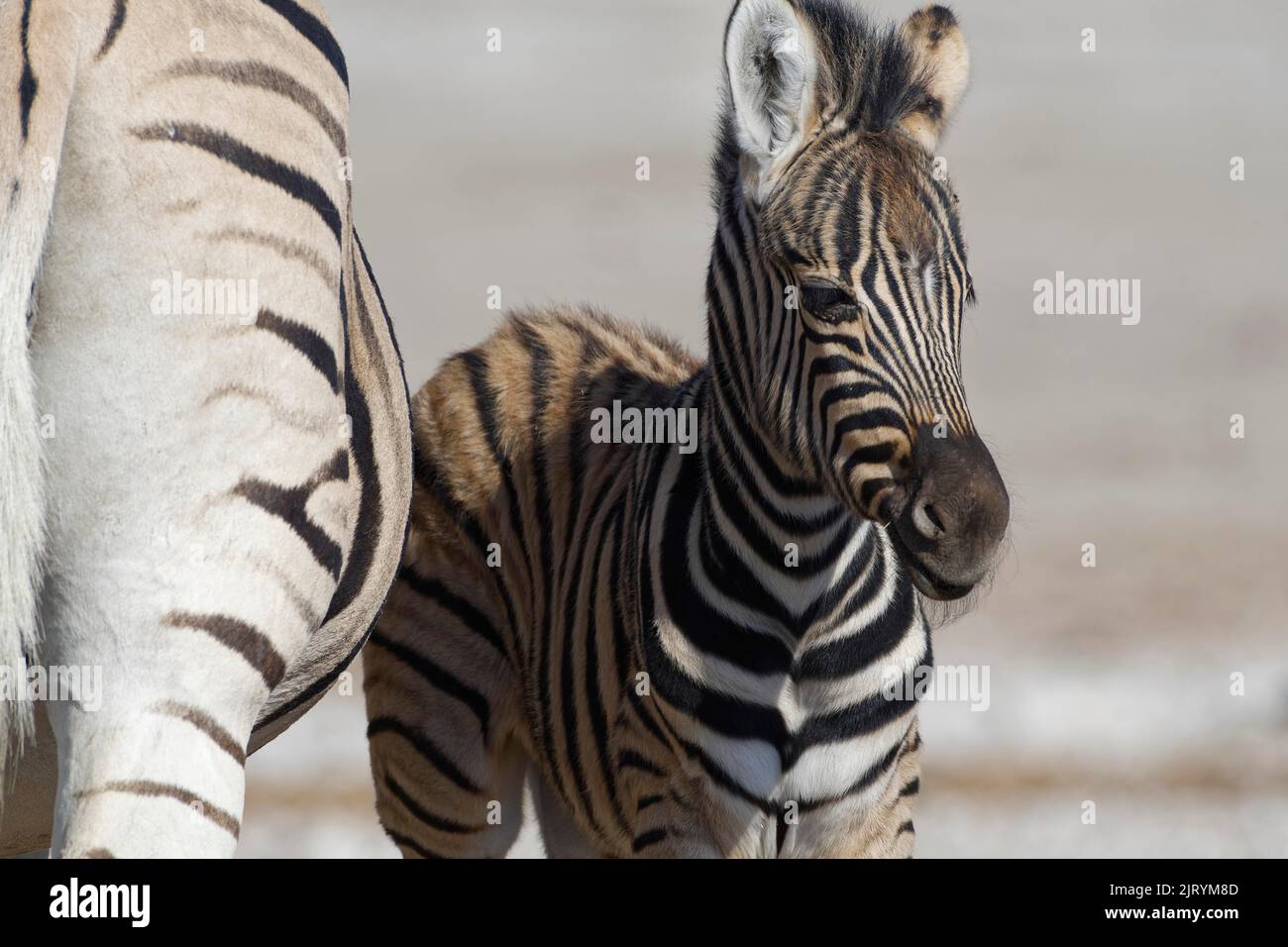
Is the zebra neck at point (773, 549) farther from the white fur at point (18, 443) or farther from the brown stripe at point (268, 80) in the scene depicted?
the white fur at point (18, 443)

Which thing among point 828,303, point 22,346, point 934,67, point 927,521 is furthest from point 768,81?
point 22,346

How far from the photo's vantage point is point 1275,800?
32.3ft

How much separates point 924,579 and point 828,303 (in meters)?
0.73

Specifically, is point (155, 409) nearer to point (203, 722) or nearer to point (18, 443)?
point (18, 443)

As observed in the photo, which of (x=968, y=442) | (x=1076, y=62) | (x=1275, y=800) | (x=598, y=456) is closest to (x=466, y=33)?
(x=1076, y=62)

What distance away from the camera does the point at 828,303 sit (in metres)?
3.93

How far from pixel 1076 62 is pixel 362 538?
26763mm

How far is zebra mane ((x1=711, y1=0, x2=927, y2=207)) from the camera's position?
4207 mm

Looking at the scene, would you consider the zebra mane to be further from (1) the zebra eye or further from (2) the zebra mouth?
(2) the zebra mouth

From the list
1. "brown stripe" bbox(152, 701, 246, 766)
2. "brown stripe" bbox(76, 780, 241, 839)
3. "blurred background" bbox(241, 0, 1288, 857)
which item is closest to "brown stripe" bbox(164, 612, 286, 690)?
"brown stripe" bbox(152, 701, 246, 766)

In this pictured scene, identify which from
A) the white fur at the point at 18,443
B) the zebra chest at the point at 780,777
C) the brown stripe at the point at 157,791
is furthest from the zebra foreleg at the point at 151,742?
the zebra chest at the point at 780,777

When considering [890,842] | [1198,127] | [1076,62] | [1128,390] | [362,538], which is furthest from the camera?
[1076,62]
